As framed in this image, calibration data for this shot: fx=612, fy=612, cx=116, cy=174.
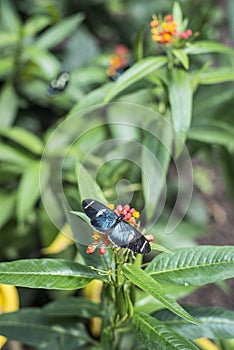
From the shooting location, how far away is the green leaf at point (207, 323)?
3.52ft

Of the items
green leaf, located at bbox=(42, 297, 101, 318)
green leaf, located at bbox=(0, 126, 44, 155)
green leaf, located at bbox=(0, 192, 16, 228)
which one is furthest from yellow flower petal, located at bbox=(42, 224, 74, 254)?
green leaf, located at bbox=(42, 297, 101, 318)

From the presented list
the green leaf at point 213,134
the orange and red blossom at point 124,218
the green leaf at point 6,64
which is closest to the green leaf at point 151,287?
the orange and red blossom at point 124,218

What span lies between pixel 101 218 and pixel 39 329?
445 millimetres

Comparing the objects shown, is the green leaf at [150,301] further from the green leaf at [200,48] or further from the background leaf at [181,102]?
the green leaf at [200,48]

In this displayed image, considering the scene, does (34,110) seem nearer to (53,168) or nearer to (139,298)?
(53,168)

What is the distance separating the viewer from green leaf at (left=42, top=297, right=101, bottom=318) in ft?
3.90

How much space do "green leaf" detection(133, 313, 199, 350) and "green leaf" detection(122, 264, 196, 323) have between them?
71 millimetres

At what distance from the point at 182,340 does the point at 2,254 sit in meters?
0.97

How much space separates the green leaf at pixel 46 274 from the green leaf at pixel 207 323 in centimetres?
20

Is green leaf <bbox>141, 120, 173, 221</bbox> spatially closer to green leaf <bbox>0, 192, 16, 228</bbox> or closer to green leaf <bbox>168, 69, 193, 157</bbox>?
green leaf <bbox>168, 69, 193, 157</bbox>

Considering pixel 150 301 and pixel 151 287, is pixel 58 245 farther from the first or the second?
pixel 151 287

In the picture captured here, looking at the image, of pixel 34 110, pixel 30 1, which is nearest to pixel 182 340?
pixel 34 110

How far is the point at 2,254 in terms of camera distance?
5.86 ft

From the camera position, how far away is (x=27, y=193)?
60.5 inches
